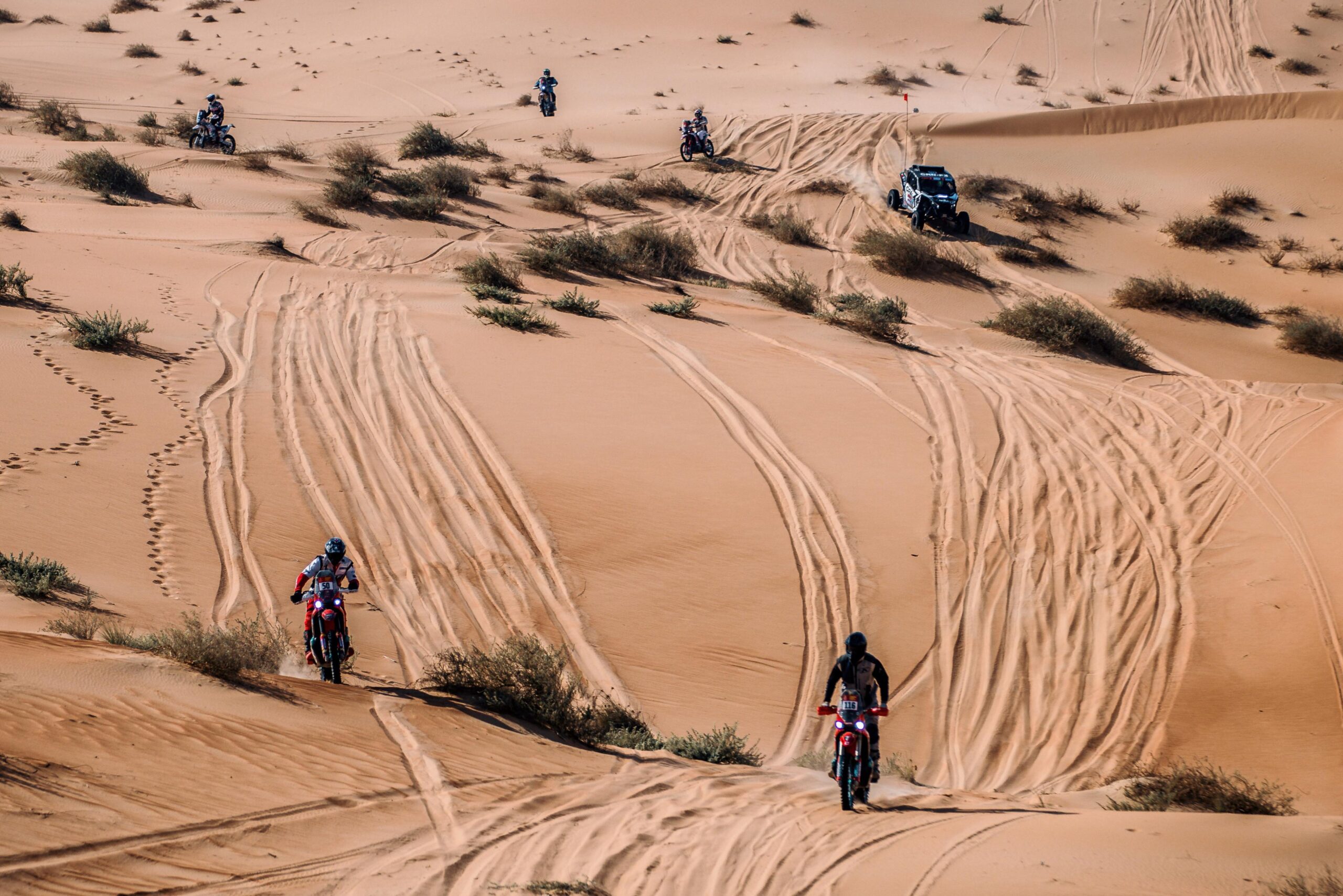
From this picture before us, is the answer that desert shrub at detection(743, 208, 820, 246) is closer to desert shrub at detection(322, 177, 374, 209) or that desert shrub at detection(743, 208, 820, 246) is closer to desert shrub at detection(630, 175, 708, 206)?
desert shrub at detection(630, 175, 708, 206)

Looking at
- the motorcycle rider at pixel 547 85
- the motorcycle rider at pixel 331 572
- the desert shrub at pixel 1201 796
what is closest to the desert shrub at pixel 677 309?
the motorcycle rider at pixel 331 572

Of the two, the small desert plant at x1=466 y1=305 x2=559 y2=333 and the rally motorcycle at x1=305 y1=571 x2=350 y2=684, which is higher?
the small desert plant at x1=466 y1=305 x2=559 y2=333

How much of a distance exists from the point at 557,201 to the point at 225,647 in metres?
19.4

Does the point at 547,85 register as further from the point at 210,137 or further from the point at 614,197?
the point at 210,137

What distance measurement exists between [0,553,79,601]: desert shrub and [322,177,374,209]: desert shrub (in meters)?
16.2

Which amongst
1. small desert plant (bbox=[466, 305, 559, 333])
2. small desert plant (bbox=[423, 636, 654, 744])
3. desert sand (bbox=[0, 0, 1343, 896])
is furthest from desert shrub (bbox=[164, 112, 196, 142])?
small desert plant (bbox=[423, 636, 654, 744])

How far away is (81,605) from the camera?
797cm

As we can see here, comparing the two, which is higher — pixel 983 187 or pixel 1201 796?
pixel 983 187

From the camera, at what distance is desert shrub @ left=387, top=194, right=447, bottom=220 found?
75.7ft

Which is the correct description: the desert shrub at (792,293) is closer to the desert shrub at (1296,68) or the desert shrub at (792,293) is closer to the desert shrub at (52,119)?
the desert shrub at (52,119)

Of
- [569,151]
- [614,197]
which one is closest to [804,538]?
[614,197]

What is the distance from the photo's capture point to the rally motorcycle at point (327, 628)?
24.5ft

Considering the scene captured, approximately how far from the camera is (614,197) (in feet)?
85.0

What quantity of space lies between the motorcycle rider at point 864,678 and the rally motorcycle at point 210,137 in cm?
2578
